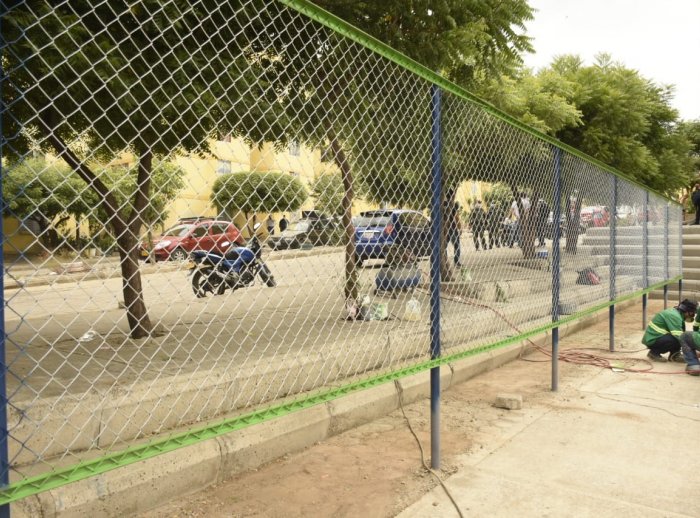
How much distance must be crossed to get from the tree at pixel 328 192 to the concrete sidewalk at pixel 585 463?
5.92 ft

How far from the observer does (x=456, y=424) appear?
4.59m

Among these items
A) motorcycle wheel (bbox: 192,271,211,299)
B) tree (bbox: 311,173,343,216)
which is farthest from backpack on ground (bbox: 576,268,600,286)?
motorcycle wheel (bbox: 192,271,211,299)

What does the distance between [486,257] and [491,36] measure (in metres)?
2.96

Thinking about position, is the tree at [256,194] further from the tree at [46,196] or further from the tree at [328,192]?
the tree at [46,196]

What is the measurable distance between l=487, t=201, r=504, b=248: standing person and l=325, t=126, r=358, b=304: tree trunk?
47.0 inches

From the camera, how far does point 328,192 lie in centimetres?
373

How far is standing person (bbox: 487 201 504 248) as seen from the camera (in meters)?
5.04

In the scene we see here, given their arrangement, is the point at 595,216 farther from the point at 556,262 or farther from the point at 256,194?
the point at 256,194

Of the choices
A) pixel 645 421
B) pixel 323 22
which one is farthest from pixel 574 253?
pixel 323 22

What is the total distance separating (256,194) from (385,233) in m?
2.32

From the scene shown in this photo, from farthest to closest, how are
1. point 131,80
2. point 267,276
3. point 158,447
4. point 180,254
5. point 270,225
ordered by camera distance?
point 180,254 → point 131,80 → point 267,276 → point 270,225 → point 158,447

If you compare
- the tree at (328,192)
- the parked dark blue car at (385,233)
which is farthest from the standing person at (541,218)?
the tree at (328,192)

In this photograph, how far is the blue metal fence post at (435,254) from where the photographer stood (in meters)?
3.48

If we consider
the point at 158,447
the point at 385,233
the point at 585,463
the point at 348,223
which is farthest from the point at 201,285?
the point at 158,447
